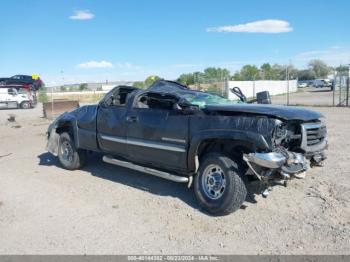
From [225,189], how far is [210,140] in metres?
0.71

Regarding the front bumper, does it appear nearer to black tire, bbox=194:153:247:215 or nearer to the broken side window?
black tire, bbox=194:153:247:215

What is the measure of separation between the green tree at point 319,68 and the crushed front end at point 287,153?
9502 cm

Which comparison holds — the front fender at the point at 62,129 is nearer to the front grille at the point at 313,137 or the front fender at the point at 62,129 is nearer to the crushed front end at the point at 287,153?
the crushed front end at the point at 287,153

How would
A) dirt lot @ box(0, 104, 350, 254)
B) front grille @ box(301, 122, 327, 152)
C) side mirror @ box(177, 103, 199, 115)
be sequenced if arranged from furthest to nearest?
side mirror @ box(177, 103, 199, 115) < front grille @ box(301, 122, 327, 152) < dirt lot @ box(0, 104, 350, 254)

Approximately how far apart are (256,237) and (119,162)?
307cm

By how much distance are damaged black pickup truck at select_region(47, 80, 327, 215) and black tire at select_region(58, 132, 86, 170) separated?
3.42ft

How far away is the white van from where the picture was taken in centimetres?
3278

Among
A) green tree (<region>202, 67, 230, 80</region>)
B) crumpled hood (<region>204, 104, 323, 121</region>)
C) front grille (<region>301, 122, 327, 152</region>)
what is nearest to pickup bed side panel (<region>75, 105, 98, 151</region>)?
crumpled hood (<region>204, 104, 323, 121</region>)

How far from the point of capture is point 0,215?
17.9 ft

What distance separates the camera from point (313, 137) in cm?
519

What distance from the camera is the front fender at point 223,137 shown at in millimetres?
4691

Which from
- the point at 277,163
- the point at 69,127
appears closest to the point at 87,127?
the point at 69,127

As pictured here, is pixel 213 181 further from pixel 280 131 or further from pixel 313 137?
pixel 313 137

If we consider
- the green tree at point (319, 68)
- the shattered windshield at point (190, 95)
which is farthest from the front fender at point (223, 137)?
the green tree at point (319, 68)
